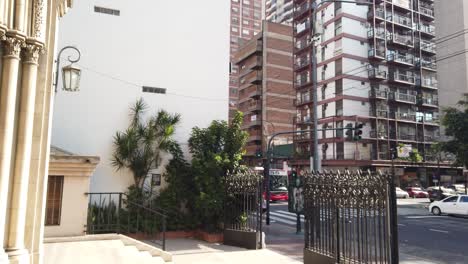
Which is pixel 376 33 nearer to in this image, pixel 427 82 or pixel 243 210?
pixel 427 82

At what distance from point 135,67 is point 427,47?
5069cm

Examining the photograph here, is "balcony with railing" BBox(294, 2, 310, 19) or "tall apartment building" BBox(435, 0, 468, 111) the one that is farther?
"balcony with railing" BBox(294, 2, 310, 19)

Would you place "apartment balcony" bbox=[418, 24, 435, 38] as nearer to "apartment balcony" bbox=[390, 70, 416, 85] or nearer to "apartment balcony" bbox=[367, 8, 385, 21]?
"apartment balcony" bbox=[390, 70, 416, 85]

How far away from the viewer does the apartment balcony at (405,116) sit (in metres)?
47.6

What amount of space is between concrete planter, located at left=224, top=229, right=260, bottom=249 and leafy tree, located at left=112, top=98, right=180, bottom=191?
11.8 ft

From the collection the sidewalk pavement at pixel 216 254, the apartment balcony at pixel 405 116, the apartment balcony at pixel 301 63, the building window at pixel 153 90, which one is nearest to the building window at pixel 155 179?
the sidewalk pavement at pixel 216 254

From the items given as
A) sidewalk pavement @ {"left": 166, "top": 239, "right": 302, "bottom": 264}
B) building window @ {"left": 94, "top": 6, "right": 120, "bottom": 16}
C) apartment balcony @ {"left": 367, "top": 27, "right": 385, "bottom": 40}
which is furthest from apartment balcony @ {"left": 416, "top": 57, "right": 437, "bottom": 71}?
sidewalk pavement @ {"left": 166, "top": 239, "right": 302, "bottom": 264}

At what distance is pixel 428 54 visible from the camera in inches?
2069

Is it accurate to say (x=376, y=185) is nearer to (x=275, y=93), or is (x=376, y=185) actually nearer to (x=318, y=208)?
(x=318, y=208)

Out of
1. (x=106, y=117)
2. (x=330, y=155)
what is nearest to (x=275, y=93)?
(x=330, y=155)

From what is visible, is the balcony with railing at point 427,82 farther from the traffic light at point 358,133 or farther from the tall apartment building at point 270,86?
the traffic light at point 358,133

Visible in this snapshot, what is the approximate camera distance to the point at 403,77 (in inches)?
1957

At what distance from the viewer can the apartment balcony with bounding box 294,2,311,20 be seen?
53500mm


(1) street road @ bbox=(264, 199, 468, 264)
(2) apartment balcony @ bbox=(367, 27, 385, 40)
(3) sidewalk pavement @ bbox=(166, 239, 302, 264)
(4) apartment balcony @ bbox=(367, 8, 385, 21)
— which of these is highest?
(4) apartment balcony @ bbox=(367, 8, 385, 21)
